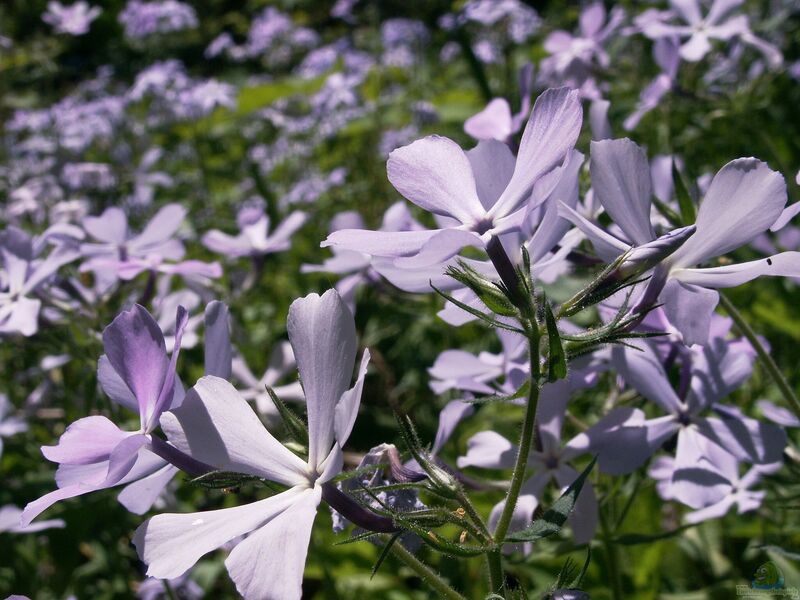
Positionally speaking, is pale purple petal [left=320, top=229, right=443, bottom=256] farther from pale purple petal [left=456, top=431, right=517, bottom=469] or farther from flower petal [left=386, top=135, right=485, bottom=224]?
pale purple petal [left=456, top=431, right=517, bottom=469]

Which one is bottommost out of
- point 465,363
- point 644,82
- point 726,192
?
point 644,82

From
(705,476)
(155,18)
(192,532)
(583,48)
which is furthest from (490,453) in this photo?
(155,18)

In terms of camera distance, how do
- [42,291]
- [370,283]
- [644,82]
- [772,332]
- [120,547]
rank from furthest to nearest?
[644,82]
[772,332]
[120,547]
[370,283]
[42,291]

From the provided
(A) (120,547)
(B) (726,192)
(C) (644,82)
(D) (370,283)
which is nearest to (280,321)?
(A) (120,547)

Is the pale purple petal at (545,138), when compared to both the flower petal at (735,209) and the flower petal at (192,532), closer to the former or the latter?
the flower petal at (735,209)

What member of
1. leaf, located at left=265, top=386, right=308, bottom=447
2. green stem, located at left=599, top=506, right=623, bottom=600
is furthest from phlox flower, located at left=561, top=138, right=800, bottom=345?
green stem, located at left=599, top=506, right=623, bottom=600

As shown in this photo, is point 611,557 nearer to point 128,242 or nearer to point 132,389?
point 132,389

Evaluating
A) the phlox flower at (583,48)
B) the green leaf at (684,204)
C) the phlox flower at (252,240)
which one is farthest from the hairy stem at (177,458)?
the phlox flower at (583,48)

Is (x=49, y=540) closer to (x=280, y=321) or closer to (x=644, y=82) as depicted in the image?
(x=280, y=321)

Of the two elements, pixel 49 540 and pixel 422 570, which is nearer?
pixel 422 570
